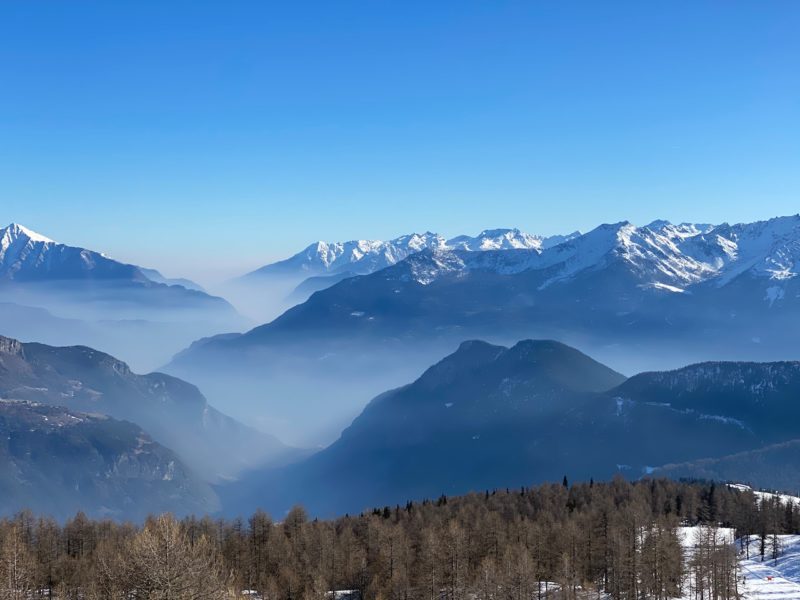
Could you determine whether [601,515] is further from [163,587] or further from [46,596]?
[163,587]

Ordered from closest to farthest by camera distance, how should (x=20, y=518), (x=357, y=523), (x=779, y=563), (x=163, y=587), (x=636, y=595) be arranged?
(x=163, y=587), (x=636, y=595), (x=779, y=563), (x=20, y=518), (x=357, y=523)

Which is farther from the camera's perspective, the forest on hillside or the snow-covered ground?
the snow-covered ground

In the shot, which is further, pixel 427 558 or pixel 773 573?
pixel 773 573

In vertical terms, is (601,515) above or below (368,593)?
above

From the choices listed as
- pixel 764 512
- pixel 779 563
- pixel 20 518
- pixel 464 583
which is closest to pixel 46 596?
pixel 20 518

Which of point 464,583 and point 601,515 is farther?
point 601,515

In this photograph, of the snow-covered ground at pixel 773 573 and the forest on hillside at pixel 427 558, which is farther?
the snow-covered ground at pixel 773 573

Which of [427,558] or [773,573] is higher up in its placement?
[427,558]

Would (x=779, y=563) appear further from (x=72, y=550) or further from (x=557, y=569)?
(x=72, y=550)

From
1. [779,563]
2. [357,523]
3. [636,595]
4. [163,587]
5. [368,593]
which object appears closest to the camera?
[163,587]
